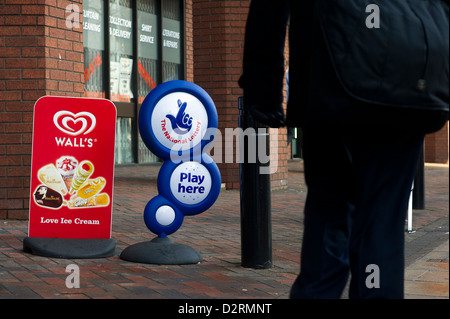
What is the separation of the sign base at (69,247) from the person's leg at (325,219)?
294 cm

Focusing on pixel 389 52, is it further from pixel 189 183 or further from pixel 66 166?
pixel 66 166

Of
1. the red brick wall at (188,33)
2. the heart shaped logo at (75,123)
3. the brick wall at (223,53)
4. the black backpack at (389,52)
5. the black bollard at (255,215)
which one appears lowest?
the black bollard at (255,215)

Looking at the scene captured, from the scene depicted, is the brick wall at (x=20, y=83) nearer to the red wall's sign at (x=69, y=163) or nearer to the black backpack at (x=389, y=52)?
the red wall's sign at (x=69, y=163)

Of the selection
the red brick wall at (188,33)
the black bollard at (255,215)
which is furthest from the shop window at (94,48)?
the black bollard at (255,215)

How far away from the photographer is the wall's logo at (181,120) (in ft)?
17.0

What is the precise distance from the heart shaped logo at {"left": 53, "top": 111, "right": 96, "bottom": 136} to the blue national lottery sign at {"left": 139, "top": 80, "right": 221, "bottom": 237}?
1.16ft

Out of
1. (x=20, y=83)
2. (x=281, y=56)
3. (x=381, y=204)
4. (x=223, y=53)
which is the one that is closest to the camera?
(x=381, y=204)

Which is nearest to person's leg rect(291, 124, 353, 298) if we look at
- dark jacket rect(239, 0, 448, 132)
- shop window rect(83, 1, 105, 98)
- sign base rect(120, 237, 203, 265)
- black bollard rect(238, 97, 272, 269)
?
dark jacket rect(239, 0, 448, 132)

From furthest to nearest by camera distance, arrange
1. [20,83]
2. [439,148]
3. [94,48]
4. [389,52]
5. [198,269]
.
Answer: [439,148]
[94,48]
[20,83]
[198,269]
[389,52]

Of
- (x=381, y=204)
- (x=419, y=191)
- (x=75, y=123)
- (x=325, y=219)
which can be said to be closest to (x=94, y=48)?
(x=419, y=191)

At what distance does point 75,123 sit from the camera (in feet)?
17.0

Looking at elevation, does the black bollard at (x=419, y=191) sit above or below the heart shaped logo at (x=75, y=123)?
below

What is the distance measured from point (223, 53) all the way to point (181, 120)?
586cm
